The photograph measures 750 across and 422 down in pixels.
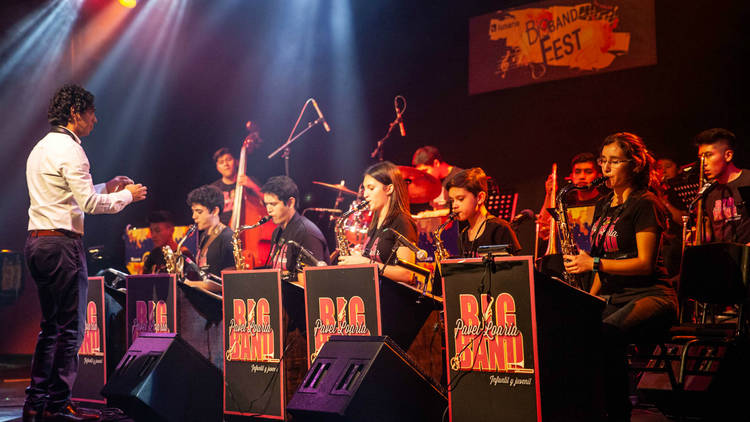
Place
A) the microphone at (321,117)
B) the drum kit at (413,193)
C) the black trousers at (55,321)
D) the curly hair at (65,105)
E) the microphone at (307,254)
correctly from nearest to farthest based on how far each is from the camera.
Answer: the black trousers at (55,321), the curly hair at (65,105), the microphone at (307,254), the drum kit at (413,193), the microphone at (321,117)

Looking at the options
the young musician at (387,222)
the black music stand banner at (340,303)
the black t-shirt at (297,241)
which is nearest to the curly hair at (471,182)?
the young musician at (387,222)

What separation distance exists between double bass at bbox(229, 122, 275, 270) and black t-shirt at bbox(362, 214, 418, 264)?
12.3 ft

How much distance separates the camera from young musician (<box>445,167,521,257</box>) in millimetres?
4273

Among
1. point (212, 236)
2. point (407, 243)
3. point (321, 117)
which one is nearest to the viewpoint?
point (407, 243)

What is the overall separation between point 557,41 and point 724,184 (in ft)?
7.03

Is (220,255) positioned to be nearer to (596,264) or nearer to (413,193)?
(413,193)

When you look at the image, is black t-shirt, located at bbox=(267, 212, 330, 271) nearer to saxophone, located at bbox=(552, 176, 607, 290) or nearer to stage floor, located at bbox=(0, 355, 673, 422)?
stage floor, located at bbox=(0, 355, 673, 422)

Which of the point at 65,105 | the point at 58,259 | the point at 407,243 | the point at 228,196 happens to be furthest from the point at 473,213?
the point at 228,196

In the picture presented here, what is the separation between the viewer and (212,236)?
19.3ft

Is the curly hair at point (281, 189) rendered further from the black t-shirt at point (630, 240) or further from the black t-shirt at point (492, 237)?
the black t-shirt at point (630, 240)

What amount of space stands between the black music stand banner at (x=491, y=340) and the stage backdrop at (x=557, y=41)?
394 centimetres

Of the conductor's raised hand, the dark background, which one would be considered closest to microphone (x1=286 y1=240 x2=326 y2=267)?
the conductor's raised hand

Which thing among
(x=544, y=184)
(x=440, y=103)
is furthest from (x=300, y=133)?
(x=544, y=184)

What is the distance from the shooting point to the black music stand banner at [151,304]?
178 inches
